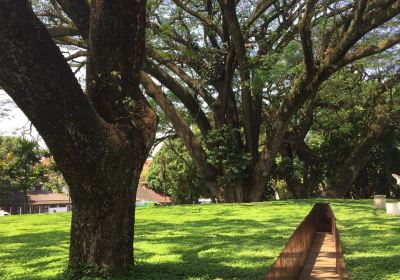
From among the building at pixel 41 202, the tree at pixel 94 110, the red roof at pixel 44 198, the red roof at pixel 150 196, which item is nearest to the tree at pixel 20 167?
the building at pixel 41 202

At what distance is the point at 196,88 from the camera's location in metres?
17.3

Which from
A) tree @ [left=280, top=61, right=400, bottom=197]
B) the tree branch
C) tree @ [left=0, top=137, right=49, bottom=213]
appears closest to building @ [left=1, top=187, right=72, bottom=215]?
tree @ [left=0, top=137, right=49, bottom=213]

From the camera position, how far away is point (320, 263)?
21.9ft

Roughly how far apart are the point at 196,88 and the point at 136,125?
1262 centimetres

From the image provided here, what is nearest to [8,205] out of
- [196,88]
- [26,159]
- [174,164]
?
[26,159]

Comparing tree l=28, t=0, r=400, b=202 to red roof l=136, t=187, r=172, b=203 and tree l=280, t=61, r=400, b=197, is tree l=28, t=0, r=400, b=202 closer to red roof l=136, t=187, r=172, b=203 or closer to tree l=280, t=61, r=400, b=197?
tree l=280, t=61, r=400, b=197

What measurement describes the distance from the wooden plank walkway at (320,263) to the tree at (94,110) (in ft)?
7.92

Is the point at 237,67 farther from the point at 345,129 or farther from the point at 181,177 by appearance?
the point at 181,177

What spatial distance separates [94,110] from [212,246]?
3.15m

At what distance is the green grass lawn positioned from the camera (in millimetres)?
5102

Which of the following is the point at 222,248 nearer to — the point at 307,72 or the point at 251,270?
the point at 251,270

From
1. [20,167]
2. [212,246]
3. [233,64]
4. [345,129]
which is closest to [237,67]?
[233,64]

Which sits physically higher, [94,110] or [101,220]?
[94,110]

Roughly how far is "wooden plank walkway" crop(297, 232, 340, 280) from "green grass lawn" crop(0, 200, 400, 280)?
1.01ft
